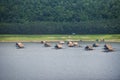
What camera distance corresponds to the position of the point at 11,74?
15023 millimetres

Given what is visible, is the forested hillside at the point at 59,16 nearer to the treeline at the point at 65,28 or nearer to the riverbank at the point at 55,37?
the treeline at the point at 65,28

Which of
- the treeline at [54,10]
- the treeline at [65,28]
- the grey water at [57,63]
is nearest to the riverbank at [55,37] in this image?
the treeline at [65,28]

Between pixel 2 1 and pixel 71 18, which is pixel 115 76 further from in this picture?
pixel 2 1

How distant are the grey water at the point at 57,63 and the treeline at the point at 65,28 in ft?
3.20

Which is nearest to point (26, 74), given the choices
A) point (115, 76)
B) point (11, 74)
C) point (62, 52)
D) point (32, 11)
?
point (11, 74)

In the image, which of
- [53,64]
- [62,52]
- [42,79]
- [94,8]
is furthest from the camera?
[62,52]

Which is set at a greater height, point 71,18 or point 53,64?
point 71,18

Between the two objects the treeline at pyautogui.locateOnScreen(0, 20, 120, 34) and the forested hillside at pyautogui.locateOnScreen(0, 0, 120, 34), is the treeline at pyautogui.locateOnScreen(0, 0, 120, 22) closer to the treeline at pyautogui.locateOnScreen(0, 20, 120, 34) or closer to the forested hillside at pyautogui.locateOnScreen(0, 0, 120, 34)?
the forested hillside at pyautogui.locateOnScreen(0, 0, 120, 34)

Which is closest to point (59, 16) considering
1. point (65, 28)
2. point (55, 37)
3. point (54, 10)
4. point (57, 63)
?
point (54, 10)

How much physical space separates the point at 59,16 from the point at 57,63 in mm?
3609

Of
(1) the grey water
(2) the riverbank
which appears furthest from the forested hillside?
(1) the grey water

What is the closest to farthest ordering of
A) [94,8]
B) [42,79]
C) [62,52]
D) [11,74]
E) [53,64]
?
[42,79]
[11,74]
[53,64]
[94,8]
[62,52]

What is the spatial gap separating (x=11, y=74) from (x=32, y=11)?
6.02 m

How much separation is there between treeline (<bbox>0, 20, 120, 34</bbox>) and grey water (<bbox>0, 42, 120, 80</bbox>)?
0.98 m
